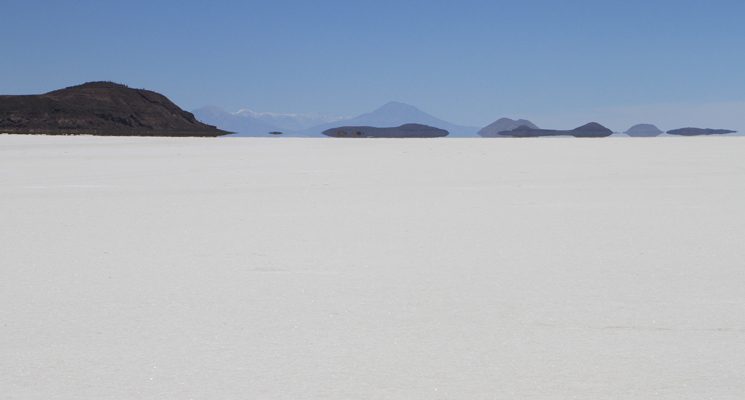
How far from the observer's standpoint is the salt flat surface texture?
2.30 metres

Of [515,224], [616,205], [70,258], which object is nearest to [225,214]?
[70,258]

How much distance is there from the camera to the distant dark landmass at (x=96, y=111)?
122m

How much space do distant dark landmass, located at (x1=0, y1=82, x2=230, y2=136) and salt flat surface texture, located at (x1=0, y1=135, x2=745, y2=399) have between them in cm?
9827

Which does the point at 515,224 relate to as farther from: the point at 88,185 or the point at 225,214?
the point at 88,185

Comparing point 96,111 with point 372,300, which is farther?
point 96,111

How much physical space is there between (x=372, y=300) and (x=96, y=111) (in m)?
146

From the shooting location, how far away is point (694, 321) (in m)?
2.93

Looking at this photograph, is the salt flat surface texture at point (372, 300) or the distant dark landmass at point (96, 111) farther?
the distant dark landmass at point (96, 111)

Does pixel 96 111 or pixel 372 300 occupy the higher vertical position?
pixel 96 111

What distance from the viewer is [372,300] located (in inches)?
129

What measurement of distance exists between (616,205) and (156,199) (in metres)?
5.37

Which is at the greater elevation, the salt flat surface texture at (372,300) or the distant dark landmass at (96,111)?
the distant dark landmass at (96,111)

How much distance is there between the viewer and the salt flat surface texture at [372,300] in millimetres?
2301

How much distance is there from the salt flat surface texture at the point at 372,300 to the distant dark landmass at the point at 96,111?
9827cm
